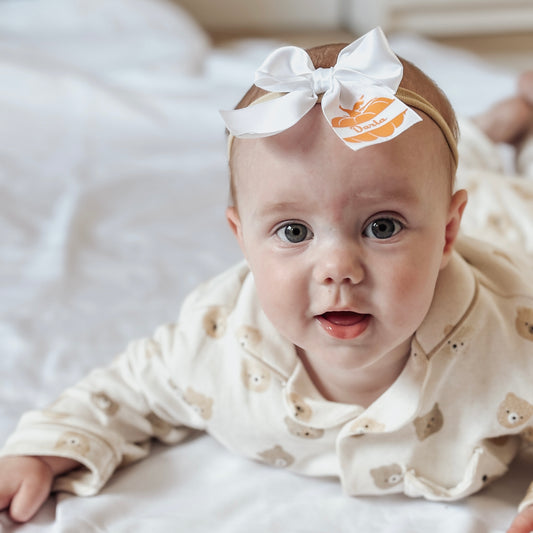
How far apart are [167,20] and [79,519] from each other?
1.72m

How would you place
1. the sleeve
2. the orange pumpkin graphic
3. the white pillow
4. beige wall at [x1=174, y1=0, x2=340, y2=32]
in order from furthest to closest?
beige wall at [x1=174, y1=0, x2=340, y2=32] → the white pillow → the sleeve → the orange pumpkin graphic

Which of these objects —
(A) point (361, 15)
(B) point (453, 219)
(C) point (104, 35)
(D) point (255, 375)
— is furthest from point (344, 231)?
(A) point (361, 15)

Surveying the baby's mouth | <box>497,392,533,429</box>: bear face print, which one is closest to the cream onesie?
<box>497,392,533,429</box>: bear face print

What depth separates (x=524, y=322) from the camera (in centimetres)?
84

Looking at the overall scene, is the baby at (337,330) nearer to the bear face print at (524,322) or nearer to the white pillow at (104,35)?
the bear face print at (524,322)

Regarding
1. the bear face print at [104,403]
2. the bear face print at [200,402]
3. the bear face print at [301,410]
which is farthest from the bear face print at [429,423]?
the bear face print at [104,403]

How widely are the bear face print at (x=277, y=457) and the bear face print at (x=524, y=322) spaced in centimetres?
27

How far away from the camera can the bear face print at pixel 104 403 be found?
0.92 metres

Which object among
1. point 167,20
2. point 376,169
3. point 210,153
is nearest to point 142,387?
Result: point 376,169

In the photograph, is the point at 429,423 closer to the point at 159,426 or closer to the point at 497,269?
the point at 497,269

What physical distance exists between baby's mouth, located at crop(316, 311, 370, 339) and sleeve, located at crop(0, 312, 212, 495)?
0.22 meters

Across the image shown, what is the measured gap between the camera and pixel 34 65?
201 cm

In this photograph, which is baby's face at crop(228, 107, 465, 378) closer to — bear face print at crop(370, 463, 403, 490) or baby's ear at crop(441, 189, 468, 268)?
baby's ear at crop(441, 189, 468, 268)

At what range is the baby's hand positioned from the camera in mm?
789
